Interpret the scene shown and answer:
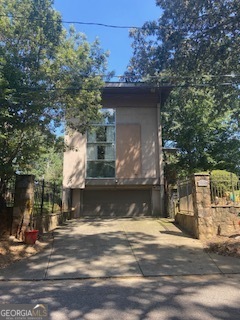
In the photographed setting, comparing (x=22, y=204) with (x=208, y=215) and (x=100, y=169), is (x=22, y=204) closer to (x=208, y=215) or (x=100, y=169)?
(x=208, y=215)

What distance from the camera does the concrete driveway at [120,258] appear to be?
643 centimetres

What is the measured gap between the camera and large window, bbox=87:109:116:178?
54.3ft

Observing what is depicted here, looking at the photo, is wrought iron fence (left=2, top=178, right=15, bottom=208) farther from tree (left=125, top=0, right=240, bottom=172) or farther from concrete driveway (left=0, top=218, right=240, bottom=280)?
tree (left=125, top=0, right=240, bottom=172)

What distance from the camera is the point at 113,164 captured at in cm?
1659

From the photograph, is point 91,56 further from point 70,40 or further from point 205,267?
point 205,267

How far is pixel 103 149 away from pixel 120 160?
126 cm

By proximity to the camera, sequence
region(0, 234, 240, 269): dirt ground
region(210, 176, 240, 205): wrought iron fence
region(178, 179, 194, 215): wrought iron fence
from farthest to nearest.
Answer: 1. region(178, 179, 194, 215): wrought iron fence
2. region(210, 176, 240, 205): wrought iron fence
3. region(0, 234, 240, 269): dirt ground

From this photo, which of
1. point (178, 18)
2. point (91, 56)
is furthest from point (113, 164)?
point (178, 18)

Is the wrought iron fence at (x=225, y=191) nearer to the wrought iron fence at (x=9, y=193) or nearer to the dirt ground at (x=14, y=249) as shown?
the dirt ground at (x=14, y=249)

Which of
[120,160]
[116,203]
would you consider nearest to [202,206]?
[120,160]

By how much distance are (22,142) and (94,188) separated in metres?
8.24

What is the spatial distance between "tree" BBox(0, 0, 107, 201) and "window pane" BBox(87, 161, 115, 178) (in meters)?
6.64

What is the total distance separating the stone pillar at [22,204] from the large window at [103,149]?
23.1 ft

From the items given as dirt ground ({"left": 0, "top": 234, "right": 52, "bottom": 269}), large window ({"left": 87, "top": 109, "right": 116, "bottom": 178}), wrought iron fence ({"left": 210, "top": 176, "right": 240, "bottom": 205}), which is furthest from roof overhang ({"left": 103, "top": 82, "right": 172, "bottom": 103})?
dirt ground ({"left": 0, "top": 234, "right": 52, "bottom": 269})
